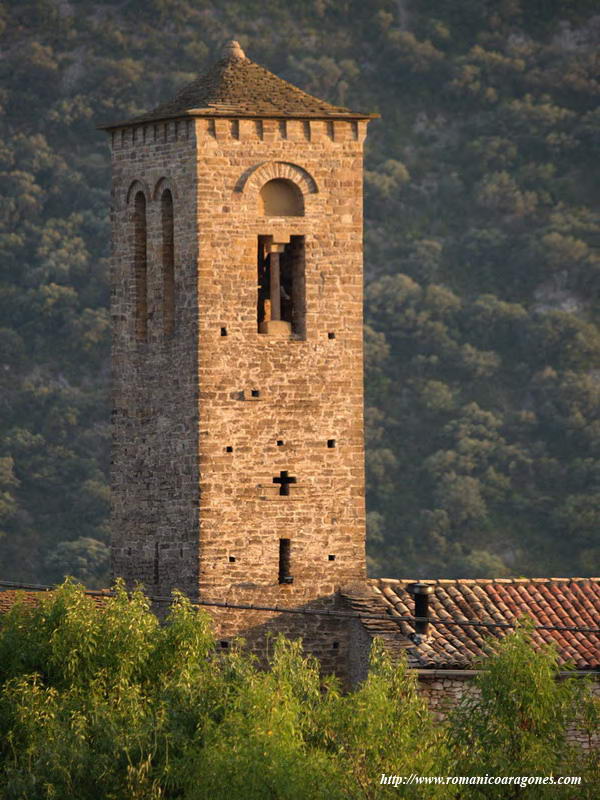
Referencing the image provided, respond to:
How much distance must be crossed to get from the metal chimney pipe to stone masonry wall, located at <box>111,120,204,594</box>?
382 cm

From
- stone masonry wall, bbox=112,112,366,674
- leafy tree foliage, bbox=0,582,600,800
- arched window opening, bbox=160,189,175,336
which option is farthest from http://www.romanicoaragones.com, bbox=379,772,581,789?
arched window opening, bbox=160,189,175,336

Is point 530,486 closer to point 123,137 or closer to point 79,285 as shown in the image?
point 79,285

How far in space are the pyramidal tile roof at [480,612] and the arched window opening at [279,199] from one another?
5674 mm

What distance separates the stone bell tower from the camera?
3662 centimetres

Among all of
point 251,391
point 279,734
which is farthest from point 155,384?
point 279,734

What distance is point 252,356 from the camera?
36844 millimetres

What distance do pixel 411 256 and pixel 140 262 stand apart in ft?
178

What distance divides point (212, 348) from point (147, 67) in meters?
62.6

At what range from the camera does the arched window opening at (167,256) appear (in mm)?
37438

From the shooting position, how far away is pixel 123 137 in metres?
38.1

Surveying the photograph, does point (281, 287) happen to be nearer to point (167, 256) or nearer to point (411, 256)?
point (167, 256)

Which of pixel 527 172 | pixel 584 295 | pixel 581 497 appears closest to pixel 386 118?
pixel 527 172

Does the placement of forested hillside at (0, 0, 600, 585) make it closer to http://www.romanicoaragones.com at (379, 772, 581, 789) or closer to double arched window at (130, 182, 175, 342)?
double arched window at (130, 182, 175, 342)

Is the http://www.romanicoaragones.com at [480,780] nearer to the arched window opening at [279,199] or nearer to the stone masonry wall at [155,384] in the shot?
the stone masonry wall at [155,384]
